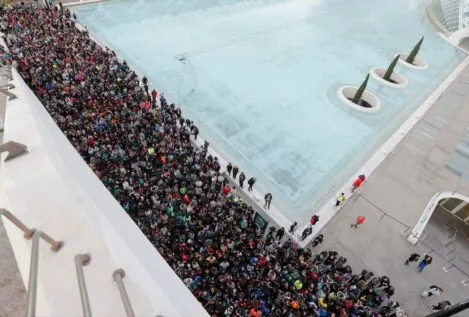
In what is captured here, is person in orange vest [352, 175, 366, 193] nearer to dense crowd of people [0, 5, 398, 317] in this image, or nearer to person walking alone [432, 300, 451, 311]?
dense crowd of people [0, 5, 398, 317]

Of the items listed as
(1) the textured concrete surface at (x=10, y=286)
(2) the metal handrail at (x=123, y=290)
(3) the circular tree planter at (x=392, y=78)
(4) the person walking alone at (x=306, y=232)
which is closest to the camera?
(2) the metal handrail at (x=123, y=290)

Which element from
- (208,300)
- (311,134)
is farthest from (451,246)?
(208,300)

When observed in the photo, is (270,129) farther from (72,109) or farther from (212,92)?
(72,109)

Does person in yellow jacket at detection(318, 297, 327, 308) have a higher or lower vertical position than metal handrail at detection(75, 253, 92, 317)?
lower

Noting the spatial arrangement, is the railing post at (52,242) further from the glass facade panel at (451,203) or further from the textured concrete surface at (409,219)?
the glass facade panel at (451,203)

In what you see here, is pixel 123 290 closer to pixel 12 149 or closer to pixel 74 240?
pixel 74 240

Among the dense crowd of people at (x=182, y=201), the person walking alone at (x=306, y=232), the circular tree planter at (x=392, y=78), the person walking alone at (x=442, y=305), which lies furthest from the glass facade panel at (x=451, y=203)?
the person walking alone at (x=306, y=232)

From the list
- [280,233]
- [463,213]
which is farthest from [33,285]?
[463,213]

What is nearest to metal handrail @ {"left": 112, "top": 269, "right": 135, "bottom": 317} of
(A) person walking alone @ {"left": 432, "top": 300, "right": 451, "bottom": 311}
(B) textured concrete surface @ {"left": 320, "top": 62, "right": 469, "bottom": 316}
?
(B) textured concrete surface @ {"left": 320, "top": 62, "right": 469, "bottom": 316}
